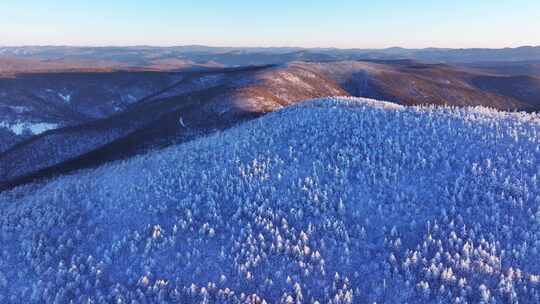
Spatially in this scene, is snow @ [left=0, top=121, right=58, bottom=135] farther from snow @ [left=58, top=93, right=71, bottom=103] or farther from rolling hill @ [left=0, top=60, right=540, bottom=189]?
snow @ [left=58, top=93, right=71, bottom=103]

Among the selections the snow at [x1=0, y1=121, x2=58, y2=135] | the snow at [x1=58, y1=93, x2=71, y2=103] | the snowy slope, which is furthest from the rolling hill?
the snowy slope

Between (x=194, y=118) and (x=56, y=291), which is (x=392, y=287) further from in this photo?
(x=194, y=118)

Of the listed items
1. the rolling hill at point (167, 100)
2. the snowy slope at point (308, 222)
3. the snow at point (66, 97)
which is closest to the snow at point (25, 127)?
the rolling hill at point (167, 100)

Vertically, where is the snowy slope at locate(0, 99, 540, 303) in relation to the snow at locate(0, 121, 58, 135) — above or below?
above

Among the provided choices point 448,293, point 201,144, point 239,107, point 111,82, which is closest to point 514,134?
point 448,293

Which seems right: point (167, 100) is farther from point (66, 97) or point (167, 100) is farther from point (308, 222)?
point (308, 222)

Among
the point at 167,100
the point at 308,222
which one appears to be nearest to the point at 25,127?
the point at 167,100
